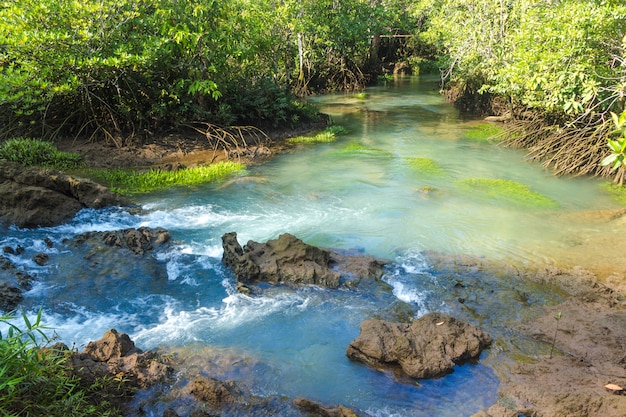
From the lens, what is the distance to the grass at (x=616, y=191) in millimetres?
10734

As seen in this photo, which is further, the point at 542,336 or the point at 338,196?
the point at 338,196

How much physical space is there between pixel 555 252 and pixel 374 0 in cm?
2675

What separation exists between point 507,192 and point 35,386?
32.8ft

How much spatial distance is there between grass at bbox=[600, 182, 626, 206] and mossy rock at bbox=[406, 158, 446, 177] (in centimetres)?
356

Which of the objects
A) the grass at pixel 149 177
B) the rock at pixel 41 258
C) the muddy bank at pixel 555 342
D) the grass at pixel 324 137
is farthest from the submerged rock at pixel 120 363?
the grass at pixel 324 137

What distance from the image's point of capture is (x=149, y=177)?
12.1m

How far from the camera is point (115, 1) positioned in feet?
39.7

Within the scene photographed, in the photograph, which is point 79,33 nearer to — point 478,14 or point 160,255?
point 160,255

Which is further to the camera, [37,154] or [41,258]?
[37,154]

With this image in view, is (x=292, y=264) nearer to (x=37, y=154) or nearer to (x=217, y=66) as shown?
(x=37, y=154)

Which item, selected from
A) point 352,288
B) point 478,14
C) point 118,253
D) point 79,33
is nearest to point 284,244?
point 352,288

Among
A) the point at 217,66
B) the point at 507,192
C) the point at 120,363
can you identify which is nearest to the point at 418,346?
the point at 120,363

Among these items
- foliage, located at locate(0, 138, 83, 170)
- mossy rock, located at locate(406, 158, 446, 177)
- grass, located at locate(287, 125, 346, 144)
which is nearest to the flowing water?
mossy rock, located at locate(406, 158, 446, 177)

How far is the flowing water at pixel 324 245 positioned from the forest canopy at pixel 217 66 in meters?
2.05
